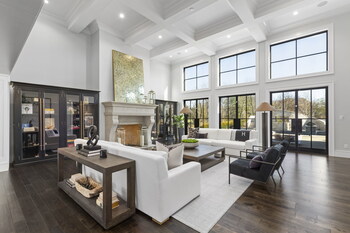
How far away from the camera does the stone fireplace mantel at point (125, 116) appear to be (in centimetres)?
567

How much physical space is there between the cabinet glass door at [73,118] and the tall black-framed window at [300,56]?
7.29 m

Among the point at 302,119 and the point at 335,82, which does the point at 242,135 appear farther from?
the point at 335,82

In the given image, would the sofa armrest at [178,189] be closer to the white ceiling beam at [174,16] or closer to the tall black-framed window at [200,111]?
the white ceiling beam at [174,16]

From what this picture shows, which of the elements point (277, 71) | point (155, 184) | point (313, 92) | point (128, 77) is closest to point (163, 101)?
point (128, 77)

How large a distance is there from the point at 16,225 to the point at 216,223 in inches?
95.4

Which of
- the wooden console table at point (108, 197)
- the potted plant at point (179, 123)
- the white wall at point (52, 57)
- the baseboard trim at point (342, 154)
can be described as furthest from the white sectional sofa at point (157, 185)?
the potted plant at point (179, 123)

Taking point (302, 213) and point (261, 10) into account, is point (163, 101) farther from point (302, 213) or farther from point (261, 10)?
point (302, 213)

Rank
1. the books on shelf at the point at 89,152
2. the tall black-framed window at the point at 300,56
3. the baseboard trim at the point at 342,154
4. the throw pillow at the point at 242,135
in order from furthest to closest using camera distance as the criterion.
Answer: the throw pillow at the point at 242,135 < the tall black-framed window at the point at 300,56 < the baseboard trim at the point at 342,154 < the books on shelf at the point at 89,152

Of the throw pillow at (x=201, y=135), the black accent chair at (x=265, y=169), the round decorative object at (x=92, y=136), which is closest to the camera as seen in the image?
the round decorative object at (x=92, y=136)

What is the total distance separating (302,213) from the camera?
7.09ft

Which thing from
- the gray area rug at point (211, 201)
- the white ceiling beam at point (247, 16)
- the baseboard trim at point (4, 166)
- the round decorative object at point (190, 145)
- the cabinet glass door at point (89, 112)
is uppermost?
the white ceiling beam at point (247, 16)

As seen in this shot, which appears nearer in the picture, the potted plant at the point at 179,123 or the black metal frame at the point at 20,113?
the black metal frame at the point at 20,113

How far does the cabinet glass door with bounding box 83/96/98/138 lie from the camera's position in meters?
5.45

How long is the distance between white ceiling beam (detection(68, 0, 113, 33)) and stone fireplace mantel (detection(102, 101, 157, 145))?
8.62 ft
